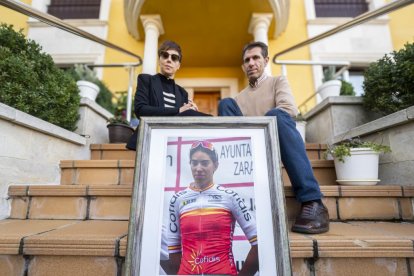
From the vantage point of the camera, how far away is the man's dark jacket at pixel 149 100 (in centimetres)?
161

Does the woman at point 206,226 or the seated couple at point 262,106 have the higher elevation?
the seated couple at point 262,106

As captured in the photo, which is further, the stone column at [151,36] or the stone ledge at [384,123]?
the stone column at [151,36]

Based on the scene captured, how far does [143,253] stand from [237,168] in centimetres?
47

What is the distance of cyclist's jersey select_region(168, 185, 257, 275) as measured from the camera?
0.84m

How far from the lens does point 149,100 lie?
1.77m

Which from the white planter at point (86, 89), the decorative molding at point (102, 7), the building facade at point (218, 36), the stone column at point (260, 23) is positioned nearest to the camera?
the white planter at point (86, 89)

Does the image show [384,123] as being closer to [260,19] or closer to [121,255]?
[121,255]

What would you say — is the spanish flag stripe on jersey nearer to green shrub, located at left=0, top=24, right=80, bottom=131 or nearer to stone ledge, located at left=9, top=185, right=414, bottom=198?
stone ledge, located at left=9, top=185, right=414, bottom=198

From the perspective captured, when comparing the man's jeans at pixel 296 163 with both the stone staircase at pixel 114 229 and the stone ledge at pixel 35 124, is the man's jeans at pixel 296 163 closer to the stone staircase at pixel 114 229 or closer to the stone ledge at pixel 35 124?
the stone staircase at pixel 114 229

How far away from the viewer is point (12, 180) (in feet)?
5.17

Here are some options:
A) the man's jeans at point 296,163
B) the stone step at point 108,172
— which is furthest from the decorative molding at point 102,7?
the man's jeans at point 296,163

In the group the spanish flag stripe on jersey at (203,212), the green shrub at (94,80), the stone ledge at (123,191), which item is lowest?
the spanish flag stripe on jersey at (203,212)

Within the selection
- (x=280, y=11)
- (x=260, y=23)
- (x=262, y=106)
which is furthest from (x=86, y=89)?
(x=280, y=11)

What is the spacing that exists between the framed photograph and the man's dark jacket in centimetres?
59
